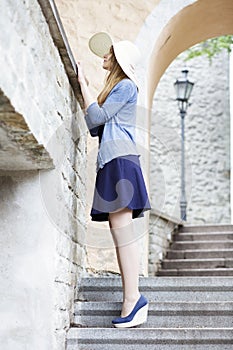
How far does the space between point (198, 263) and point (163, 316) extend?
3.47m

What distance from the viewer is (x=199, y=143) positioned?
10.2 m

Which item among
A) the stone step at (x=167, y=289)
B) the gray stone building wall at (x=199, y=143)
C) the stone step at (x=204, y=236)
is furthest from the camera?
the gray stone building wall at (x=199, y=143)

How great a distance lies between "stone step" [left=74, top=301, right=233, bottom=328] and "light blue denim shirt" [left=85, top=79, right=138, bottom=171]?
736 mm

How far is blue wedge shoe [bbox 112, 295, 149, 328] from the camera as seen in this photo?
9.88 feet

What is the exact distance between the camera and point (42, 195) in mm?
2779

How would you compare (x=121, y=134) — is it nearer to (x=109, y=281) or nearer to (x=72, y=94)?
(x=72, y=94)

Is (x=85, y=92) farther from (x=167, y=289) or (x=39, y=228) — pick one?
(x=167, y=289)

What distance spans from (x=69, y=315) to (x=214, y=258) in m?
3.77

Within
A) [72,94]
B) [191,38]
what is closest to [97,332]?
[72,94]

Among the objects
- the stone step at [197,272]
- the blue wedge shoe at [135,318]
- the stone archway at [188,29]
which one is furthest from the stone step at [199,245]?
the blue wedge shoe at [135,318]

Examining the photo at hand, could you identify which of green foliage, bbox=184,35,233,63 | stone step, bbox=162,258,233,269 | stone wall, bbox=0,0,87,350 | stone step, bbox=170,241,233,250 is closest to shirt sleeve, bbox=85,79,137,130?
stone wall, bbox=0,0,87,350

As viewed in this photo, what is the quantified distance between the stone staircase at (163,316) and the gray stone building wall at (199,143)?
6.10 m

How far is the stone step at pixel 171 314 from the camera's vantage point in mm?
3137

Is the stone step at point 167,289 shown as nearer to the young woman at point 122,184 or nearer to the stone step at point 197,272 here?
the young woman at point 122,184
